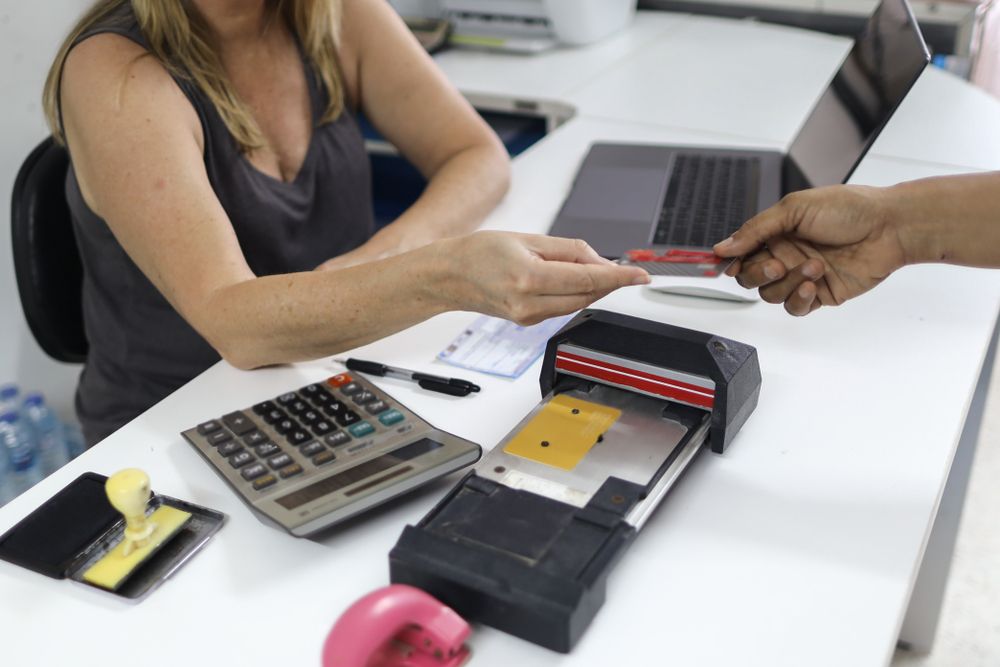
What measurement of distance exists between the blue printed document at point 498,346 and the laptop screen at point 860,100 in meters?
0.48

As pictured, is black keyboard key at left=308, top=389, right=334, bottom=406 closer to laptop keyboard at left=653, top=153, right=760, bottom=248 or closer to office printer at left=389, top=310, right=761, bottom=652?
office printer at left=389, top=310, right=761, bottom=652

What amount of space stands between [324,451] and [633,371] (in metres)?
0.29

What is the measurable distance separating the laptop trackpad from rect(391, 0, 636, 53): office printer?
0.73 m

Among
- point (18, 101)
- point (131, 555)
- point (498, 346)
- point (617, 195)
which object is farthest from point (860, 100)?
point (18, 101)

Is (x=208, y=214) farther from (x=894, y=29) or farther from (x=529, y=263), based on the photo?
(x=894, y=29)

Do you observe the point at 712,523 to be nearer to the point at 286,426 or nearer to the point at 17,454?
the point at 286,426

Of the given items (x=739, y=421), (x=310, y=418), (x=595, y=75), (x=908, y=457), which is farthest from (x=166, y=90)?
(x=595, y=75)

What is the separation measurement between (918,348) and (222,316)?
75 centimetres

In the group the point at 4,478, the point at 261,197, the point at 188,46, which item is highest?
the point at 188,46

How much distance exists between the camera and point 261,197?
1.26 metres

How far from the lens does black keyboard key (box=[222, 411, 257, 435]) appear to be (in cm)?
88

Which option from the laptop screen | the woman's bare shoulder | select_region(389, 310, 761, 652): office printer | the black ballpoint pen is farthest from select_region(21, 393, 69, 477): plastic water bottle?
the laptop screen

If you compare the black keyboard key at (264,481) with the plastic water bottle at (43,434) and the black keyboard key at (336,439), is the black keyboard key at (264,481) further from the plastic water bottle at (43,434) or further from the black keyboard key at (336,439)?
the plastic water bottle at (43,434)

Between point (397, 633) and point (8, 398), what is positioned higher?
point (397, 633)
